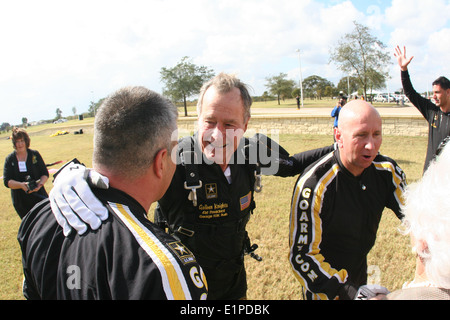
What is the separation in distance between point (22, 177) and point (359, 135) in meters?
5.73

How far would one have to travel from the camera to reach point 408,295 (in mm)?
1131

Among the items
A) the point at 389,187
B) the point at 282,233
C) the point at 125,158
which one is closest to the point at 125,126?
the point at 125,158

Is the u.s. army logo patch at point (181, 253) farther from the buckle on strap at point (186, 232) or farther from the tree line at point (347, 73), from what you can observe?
the tree line at point (347, 73)

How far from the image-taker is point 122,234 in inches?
42.1

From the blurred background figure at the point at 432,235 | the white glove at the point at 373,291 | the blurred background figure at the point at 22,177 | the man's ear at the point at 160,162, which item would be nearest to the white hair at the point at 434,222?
the blurred background figure at the point at 432,235

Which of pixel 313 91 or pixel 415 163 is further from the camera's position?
pixel 313 91

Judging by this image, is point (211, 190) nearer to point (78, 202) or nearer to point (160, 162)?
point (160, 162)

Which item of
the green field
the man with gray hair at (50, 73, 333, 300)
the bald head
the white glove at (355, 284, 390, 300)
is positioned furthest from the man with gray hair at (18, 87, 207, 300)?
the green field

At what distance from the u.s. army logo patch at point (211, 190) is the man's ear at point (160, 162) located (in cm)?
76

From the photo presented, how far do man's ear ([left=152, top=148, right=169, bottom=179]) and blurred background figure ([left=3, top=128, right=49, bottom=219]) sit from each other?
4.90 meters

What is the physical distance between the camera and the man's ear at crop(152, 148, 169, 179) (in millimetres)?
1387

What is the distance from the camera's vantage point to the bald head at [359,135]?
2025mm

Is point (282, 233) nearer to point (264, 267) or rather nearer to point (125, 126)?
Result: point (264, 267)

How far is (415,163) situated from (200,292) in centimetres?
1058
